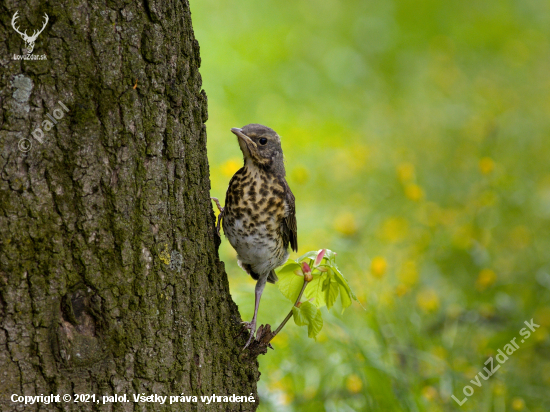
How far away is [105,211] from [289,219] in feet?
4.55

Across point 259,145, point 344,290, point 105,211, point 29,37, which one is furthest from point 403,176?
point 29,37

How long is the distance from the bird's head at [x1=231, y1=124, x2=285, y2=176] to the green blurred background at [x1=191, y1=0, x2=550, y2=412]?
2.72 feet

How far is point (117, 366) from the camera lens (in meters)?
1.87

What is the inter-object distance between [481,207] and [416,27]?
6.59m

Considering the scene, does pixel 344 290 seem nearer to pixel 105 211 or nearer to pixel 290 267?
pixel 290 267

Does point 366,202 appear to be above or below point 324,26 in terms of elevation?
below

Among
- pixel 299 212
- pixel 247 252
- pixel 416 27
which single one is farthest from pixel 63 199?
pixel 416 27

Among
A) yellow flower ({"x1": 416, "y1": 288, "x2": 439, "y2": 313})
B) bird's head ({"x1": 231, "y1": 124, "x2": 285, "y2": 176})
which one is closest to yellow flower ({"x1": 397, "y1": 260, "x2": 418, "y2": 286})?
yellow flower ({"x1": 416, "y1": 288, "x2": 439, "y2": 313})

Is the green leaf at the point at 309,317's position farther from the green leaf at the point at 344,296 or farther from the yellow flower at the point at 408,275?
the yellow flower at the point at 408,275

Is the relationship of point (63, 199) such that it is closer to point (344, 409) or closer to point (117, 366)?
point (117, 366)

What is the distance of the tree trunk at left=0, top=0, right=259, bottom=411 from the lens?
1.69 meters

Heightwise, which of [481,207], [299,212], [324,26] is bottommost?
[481,207]

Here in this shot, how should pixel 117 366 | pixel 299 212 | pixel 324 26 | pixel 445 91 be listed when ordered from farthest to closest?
pixel 324 26 < pixel 445 91 < pixel 299 212 < pixel 117 366

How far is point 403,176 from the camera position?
3988 millimetres
